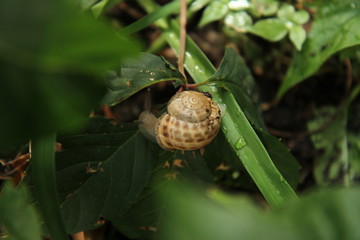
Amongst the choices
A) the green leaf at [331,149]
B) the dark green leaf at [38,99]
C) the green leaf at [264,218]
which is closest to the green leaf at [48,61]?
the dark green leaf at [38,99]

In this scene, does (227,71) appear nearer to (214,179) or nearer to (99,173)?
(214,179)

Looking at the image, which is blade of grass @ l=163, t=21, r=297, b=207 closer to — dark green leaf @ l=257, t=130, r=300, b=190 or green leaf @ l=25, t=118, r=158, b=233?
dark green leaf @ l=257, t=130, r=300, b=190

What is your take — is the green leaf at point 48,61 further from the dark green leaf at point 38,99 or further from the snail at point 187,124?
the snail at point 187,124

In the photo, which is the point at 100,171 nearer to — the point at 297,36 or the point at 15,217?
the point at 15,217

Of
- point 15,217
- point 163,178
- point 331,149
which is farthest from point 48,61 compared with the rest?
point 331,149

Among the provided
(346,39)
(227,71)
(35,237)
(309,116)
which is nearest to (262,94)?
(309,116)
